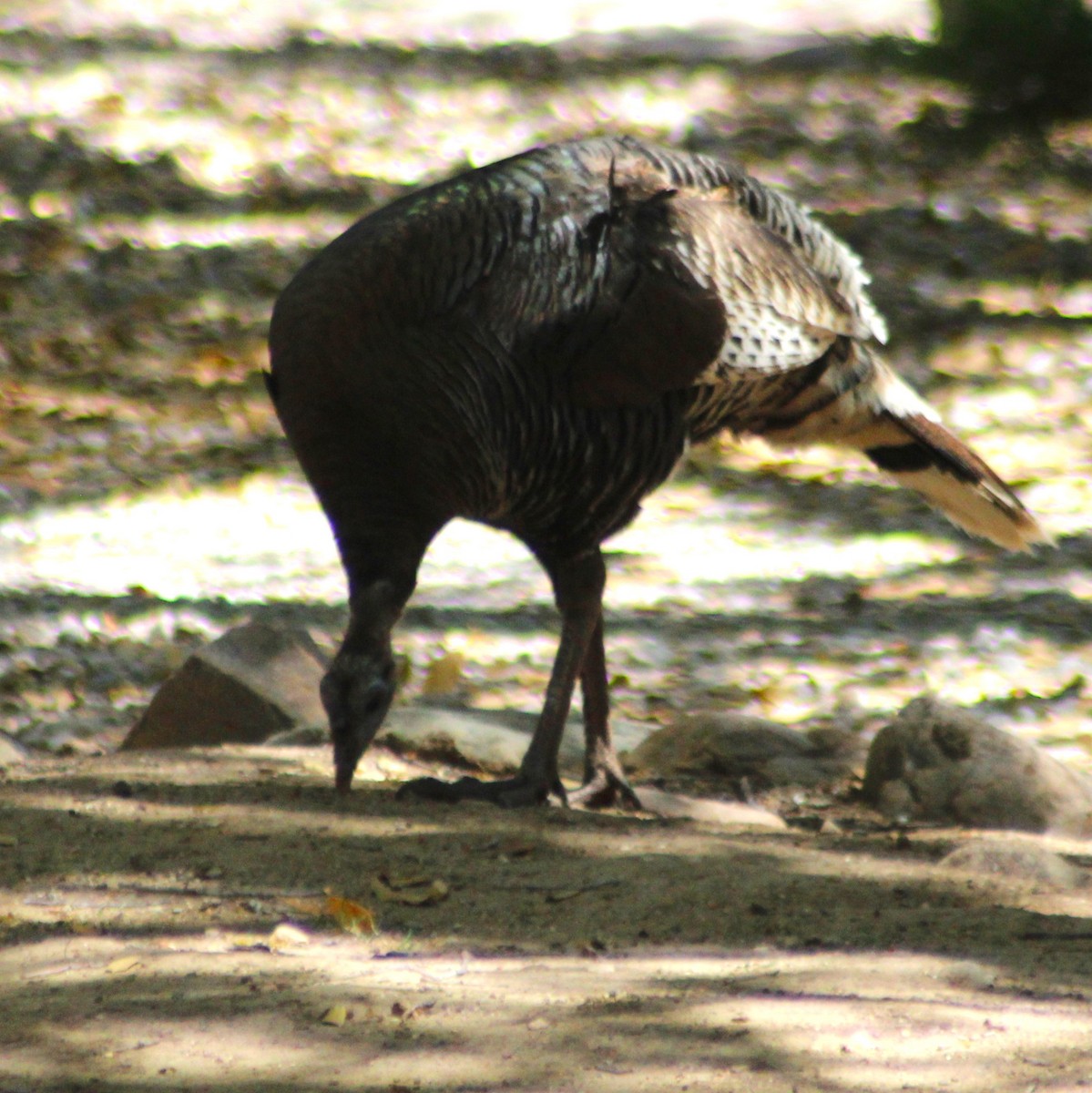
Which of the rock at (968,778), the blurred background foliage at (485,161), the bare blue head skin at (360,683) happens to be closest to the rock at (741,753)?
the rock at (968,778)

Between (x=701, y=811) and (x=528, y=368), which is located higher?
(x=528, y=368)

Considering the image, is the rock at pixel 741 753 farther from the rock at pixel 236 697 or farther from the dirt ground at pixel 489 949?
the rock at pixel 236 697

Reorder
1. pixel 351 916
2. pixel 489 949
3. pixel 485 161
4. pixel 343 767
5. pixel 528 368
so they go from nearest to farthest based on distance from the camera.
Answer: pixel 489 949 < pixel 351 916 < pixel 343 767 < pixel 528 368 < pixel 485 161

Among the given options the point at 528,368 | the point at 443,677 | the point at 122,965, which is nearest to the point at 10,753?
the point at 443,677

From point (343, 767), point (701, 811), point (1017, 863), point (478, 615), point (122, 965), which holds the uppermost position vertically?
point (122, 965)

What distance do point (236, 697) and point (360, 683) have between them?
1.09 metres

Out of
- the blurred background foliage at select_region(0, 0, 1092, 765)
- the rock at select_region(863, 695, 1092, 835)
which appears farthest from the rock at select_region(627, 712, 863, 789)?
→ the blurred background foliage at select_region(0, 0, 1092, 765)

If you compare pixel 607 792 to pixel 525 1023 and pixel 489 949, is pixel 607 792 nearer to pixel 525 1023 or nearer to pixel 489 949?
pixel 489 949

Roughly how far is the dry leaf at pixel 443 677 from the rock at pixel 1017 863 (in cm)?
297

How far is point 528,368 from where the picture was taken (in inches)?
185

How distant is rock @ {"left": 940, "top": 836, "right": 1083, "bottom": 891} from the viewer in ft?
13.5

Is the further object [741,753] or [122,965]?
[741,753]

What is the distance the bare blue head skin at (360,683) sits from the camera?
457cm

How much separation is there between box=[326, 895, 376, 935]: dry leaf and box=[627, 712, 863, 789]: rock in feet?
7.37
